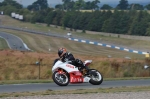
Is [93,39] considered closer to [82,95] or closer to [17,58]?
Result: [17,58]

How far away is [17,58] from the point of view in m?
31.3

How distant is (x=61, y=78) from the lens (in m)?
17.4

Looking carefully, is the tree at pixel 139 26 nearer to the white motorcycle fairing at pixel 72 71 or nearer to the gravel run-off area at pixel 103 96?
the white motorcycle fairing at pixel 72 71

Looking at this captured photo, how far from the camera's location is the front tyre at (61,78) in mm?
17375

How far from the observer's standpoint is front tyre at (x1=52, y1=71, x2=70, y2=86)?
684 inches

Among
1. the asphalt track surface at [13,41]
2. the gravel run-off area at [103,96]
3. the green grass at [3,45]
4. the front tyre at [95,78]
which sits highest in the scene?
the gravel run-off area at [103,96]

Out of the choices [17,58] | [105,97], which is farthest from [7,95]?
[17,58]

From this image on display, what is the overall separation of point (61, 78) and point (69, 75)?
0.31 metres

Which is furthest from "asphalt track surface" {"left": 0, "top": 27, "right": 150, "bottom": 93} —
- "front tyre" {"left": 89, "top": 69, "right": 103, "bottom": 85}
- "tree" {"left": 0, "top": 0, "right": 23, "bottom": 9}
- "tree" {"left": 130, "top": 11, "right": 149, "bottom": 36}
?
"tree" {"left": 0, "top": 0, "right": 23, "bottom": 9}

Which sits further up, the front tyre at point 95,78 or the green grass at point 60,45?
the front tyre at point 95,78

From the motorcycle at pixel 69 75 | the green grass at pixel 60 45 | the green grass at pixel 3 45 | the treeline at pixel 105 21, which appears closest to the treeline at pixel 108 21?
the treeline at pixel 105 21

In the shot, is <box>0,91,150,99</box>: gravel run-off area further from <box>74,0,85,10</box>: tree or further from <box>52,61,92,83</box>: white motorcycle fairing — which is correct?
<box>74,0,85,10</box>: tree

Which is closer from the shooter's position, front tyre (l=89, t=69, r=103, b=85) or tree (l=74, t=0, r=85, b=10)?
front tyre (l=89, t=69, r=103, b=85)

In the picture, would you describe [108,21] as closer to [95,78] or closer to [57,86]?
[95,78]
